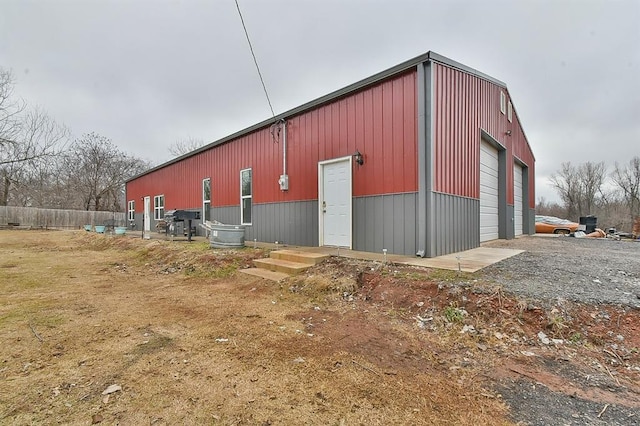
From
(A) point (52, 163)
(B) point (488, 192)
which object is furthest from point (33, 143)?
(B) point (488, 192)

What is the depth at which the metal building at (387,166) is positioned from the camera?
539 centimetres

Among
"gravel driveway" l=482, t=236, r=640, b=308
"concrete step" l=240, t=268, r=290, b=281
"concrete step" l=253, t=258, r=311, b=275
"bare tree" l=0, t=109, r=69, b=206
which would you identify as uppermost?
"bare tree" l=0, t=109, r=69, b=206

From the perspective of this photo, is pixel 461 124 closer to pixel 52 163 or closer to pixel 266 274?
pixel 266 274

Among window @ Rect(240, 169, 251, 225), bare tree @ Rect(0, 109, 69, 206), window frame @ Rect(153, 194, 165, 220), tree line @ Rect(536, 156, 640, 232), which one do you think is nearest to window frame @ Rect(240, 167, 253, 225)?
window @ Rect(240, 169, 251, 225)

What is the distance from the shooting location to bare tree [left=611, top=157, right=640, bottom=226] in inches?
1073

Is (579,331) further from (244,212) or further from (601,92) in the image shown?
(601,92)

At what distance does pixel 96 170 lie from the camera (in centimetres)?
2569

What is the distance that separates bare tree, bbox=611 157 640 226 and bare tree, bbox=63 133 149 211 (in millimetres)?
48178

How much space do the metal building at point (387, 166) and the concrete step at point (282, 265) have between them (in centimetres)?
159

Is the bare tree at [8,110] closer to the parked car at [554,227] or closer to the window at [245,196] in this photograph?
the window at [245,196]

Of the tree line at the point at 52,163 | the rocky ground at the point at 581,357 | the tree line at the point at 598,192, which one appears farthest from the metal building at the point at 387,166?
the tree line at the point at 598,192

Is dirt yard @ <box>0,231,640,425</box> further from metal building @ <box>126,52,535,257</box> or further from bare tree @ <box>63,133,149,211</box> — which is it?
bare tree @ <box>63,133,149,211</box>

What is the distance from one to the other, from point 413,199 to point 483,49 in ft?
26.1

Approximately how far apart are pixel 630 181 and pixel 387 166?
37348mm
